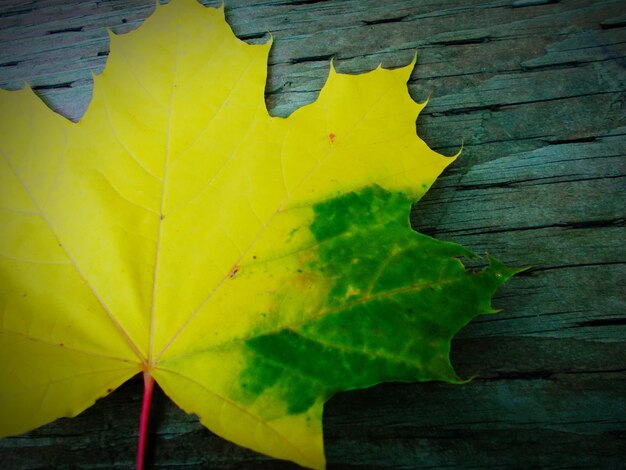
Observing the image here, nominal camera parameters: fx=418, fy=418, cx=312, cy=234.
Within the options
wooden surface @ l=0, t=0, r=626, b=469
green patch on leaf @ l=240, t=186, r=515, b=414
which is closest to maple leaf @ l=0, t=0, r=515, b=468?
green patch on leaf @ l=240, t=186, r=515, b=414

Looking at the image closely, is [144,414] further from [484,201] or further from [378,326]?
[484,201]

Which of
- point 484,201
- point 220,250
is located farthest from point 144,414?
point 484,201

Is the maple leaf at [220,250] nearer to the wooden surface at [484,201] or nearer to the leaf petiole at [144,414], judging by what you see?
the leaf petiole at [144,414]

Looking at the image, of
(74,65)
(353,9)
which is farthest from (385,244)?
(74,65)

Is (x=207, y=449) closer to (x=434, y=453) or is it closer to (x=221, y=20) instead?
(x=434, y=453)

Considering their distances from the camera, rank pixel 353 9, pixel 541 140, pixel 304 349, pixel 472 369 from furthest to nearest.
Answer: pixel 353 9 → pixel 541 140 → pixel 472 369 → pixel 304 349

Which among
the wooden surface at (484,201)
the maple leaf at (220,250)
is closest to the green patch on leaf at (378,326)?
the maple leaf at (220,250)
